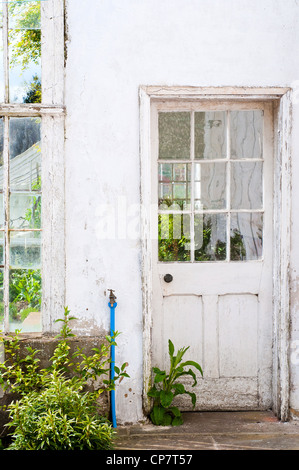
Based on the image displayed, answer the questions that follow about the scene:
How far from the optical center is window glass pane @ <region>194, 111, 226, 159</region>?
4.00 meters

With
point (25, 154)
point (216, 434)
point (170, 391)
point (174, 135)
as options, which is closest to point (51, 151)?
point (25, 154)

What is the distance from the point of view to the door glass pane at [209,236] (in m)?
4.03

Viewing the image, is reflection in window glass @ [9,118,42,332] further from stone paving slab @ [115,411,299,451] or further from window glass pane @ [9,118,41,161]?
stone paving slab @ [115,411,299,451]

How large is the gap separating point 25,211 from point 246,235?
1.69m

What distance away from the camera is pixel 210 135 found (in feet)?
13.2

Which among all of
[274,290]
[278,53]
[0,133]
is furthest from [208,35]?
[274,290]

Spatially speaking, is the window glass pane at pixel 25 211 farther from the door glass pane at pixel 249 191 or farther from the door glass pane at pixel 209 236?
the door glass pane at pixel 249 191

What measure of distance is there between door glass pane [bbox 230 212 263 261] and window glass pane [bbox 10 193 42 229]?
1.49m

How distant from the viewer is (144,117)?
3725 millimetres

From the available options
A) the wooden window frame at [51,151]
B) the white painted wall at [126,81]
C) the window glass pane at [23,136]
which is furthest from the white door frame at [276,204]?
the window glass pane at [23,136]

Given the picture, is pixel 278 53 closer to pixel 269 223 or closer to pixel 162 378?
pixel 269 223

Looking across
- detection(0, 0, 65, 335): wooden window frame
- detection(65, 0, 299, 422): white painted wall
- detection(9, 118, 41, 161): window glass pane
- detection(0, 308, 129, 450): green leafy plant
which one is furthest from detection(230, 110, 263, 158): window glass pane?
detection(0, 308, 129, 450): green leafy plant

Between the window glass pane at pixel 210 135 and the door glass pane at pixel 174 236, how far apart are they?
0.52 meters

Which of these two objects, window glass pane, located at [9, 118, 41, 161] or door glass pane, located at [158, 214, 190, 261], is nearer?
window glass pane, located at [9, 118, 41, 161]
